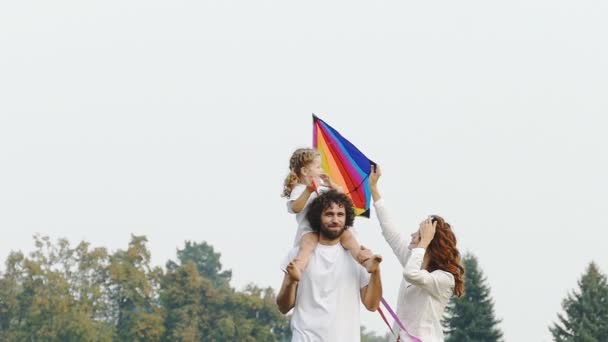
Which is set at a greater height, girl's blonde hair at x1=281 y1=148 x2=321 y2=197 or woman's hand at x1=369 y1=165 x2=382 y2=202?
woman's hand at x1=369 y1=165 x2=382 y2=202

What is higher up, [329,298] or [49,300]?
[49,300]

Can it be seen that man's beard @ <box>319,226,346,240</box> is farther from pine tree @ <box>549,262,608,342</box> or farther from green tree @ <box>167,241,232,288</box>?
green tree @ <box>167,241,232,288</box>

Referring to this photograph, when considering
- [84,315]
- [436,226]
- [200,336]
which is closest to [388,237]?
[436,226]

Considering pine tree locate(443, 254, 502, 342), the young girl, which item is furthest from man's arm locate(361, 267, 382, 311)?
pine tree locate(443, 254, 502, 342)

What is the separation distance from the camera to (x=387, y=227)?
44.7ft

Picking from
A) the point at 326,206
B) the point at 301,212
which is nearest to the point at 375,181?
the point at 301,212

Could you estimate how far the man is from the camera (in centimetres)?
1216

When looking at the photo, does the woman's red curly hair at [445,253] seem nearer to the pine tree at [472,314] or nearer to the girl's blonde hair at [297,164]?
the girl's blonde hair at [297,164]

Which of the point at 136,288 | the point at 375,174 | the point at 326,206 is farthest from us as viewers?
the point at 136,288

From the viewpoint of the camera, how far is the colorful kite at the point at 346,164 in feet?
45.2

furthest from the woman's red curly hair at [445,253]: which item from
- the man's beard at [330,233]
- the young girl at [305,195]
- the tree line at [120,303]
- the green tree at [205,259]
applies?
the green tree at [205,259]

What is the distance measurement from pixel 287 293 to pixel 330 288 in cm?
31

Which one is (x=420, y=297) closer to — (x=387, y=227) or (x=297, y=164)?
(x=387, y=227)

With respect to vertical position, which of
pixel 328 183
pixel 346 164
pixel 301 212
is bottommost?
pixel 301 212
